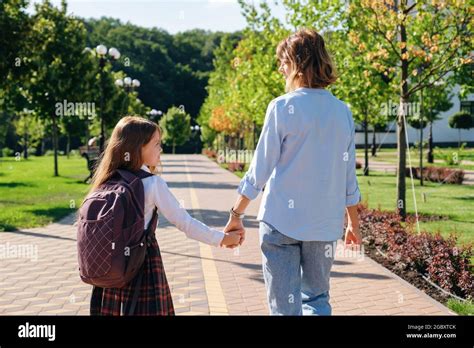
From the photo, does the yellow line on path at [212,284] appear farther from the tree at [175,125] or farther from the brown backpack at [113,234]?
the tree at [175,125]

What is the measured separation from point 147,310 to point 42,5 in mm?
24440

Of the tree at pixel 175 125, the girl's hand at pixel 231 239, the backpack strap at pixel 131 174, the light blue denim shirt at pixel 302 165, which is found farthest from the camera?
the tree at pixel 175 125

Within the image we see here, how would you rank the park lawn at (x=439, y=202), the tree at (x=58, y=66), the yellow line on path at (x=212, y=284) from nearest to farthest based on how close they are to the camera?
the yellow line on path at (x=212, y=284)
the park lawn at (x=439, y=202)
the tree at (x=58, y=66)

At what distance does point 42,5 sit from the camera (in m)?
25.3


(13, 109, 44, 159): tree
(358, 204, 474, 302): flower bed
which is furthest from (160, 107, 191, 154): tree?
(358, 204, 474, 302): flower bed

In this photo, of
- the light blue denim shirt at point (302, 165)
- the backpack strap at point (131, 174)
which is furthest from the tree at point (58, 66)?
the light blue denim shirt at point (302, 165)

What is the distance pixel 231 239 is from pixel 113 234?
0.80m

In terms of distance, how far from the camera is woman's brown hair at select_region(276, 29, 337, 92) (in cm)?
340

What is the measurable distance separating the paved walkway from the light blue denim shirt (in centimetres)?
237

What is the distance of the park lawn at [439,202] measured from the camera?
10828 millimetres

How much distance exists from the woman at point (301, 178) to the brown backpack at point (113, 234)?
633mm

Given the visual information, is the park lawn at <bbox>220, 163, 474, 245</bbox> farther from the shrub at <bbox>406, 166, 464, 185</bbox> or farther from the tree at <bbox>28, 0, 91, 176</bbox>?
the tree at <bbox>28, 0, 91, 176</bbox>

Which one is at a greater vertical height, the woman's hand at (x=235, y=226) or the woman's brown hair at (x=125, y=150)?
the woman's brown hair at (x=125, y=150)
